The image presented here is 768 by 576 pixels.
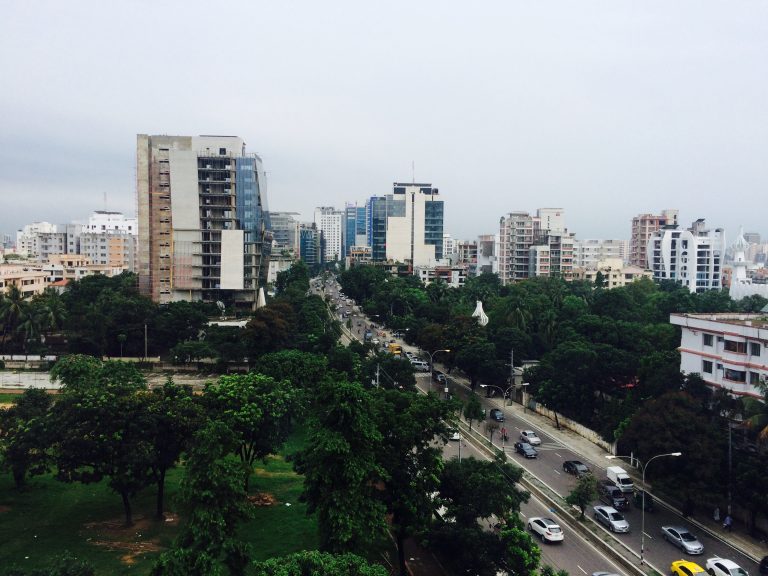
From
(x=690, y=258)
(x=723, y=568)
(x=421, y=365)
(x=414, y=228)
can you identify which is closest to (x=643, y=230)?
(x=690, y=258)

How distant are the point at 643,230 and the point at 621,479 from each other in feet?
362

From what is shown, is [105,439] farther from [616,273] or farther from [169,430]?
[616,273]

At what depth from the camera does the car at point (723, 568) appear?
21.6 metres

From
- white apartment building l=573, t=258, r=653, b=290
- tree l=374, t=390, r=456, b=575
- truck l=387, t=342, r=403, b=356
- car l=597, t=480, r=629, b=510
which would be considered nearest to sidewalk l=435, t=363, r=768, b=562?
car l=597, t=480, r=629, b=510

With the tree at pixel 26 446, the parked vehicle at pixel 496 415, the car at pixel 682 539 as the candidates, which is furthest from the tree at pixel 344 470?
the parked vehicle at pixel 496 415

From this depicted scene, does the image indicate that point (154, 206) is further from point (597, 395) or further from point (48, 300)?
point (597, 395)

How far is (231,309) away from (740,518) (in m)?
56.3

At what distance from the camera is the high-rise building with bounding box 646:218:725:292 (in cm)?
11138

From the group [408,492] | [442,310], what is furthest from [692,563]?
[442,310]

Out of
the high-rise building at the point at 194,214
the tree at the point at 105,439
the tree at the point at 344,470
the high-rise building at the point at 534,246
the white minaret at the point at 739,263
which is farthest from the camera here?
the high-rise building at the point at 534,246

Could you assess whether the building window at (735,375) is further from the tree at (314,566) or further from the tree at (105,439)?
the tree at (105,439)

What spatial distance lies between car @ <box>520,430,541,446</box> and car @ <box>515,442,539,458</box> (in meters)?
1.13

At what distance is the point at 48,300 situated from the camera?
217 ft

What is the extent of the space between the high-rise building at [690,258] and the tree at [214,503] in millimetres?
106033
